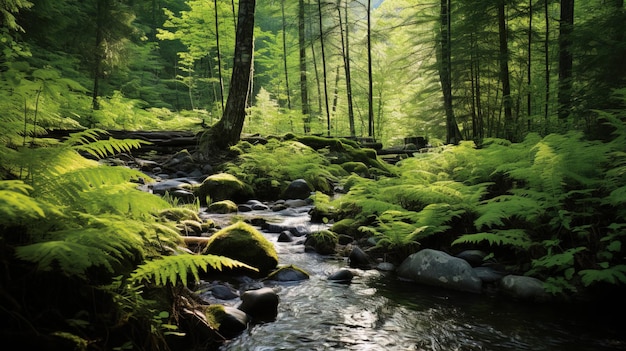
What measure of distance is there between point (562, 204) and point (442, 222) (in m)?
1.49

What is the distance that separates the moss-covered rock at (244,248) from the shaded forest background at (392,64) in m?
2.14

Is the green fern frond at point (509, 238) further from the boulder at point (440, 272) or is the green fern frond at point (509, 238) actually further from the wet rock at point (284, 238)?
the wet rock at point (284, 238)

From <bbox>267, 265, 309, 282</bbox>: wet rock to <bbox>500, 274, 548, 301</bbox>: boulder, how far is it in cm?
225

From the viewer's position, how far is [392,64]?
63.2 feet

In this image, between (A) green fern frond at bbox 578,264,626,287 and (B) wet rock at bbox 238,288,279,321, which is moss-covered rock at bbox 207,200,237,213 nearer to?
(B) wet rock at bbox 238,288,279,321

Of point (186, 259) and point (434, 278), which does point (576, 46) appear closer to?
point (434, 278)

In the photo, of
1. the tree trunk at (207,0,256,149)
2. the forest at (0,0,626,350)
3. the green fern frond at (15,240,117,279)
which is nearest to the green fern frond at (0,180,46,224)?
the forest at (0,0,626,350)

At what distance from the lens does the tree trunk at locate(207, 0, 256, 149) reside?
415 inches

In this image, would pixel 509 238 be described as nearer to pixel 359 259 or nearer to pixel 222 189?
pixel 359 259

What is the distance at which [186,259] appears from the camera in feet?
7.44

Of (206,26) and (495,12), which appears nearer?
(495,12)

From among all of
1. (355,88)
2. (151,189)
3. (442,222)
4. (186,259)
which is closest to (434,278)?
(442,222)

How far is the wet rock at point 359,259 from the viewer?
5.12m

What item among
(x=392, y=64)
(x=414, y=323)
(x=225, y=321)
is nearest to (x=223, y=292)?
(x=225, y=321)
